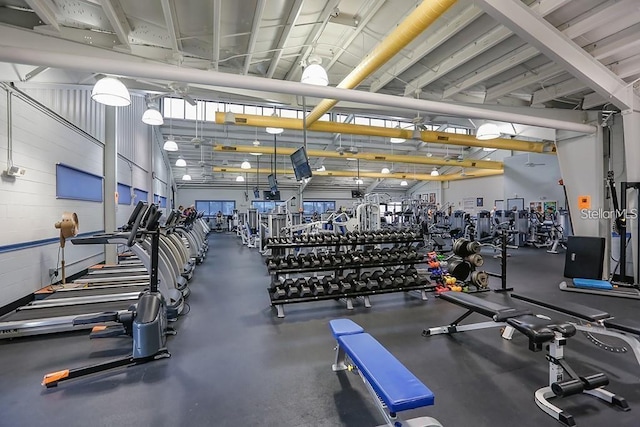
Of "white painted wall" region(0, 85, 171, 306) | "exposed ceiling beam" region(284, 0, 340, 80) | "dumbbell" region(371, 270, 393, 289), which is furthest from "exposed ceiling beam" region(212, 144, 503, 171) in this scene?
"dumbbell" region(371, 270, 393, 289)

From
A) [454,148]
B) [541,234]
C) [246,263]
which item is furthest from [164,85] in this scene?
[454,148]

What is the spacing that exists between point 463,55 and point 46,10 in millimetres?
4986

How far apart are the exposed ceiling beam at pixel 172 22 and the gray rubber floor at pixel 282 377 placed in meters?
3.37

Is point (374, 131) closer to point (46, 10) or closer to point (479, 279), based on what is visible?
point (479, 279)

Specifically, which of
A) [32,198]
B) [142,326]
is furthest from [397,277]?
[32,198]

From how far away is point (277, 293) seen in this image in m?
3.80

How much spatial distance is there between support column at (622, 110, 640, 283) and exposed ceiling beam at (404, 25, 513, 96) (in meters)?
2.54

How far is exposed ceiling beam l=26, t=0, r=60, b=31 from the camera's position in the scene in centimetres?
281

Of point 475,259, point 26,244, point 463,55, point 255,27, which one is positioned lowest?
point 475,259

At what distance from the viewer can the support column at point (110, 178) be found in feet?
21.2

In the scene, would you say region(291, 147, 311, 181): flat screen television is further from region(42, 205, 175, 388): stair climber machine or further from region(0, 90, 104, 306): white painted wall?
region(0, 90, 104, 306): white painted wall

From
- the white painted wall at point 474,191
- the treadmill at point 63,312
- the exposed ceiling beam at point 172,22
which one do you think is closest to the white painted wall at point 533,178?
the white painted wall at point 474,191

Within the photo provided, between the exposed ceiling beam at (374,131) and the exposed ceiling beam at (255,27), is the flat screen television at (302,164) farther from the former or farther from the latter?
the exposed ceiling beam at (255,27)

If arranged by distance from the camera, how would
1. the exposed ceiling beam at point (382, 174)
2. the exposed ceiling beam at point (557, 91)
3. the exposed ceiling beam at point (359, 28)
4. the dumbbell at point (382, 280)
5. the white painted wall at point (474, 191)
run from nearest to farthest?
the exposed ceiling beam at point (359, 28) < the dumbbell at point (382, 280) < the exposed ceiling beam at point (557, 91) < the exposed ceiling beam at point (382, 174) < the white painted wall at point (474, 191)
